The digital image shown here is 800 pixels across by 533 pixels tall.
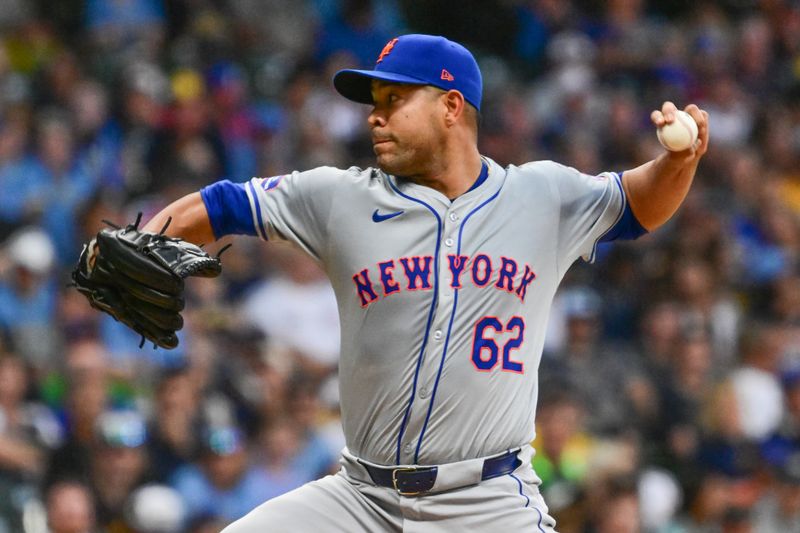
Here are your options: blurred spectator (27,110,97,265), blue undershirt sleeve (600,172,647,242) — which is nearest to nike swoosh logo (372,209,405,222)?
blue undershirt sleeve (600,172,647,242)

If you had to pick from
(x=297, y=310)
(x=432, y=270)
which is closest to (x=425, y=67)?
(x=432, y=270)

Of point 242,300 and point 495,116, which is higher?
point 495,116

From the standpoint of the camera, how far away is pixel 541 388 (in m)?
8.09

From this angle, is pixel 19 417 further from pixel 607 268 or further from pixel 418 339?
pixel 607 268

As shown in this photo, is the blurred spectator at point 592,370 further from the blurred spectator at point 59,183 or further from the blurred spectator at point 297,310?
the blurred spectator at point 59,183

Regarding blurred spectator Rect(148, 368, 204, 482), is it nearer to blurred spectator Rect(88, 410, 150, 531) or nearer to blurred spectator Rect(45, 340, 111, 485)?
Result: blurred spectator Rect(88, 410, 150, 531)

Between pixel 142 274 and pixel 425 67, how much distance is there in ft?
3.61

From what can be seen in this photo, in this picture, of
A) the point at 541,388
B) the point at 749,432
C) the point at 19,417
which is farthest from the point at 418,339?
the point at 749,432

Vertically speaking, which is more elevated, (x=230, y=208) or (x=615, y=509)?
(x=230, y=208)

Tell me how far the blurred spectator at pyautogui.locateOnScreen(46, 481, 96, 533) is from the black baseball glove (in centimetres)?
240

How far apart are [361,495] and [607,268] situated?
564 cm

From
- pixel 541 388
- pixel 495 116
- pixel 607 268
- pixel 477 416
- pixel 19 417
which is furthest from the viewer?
pixel 495 116

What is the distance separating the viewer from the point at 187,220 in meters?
4.21

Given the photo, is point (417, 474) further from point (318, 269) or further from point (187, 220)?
point (318, 269)
